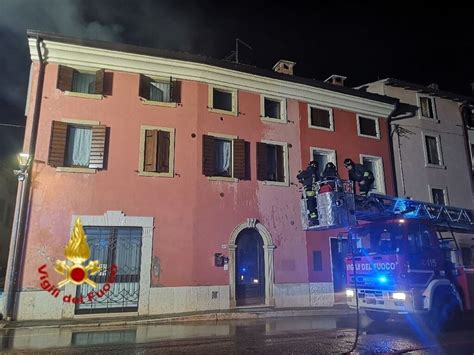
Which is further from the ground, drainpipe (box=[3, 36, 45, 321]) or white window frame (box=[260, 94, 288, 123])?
white window frame (box=[260, 94, 288, 123])

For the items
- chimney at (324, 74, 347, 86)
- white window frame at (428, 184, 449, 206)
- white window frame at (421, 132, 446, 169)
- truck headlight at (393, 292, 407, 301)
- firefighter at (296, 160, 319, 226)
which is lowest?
truck headlight at (393, 292, 407, 301)

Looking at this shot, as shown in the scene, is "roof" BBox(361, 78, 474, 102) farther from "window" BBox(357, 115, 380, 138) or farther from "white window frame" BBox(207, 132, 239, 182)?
"white window frame" BBox(207, 132, 239, 182)

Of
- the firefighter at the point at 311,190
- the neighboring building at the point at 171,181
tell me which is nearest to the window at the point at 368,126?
the neighboring building at the point at 171,181

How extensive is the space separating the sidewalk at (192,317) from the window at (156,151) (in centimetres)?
517

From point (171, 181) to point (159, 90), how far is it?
3.96m

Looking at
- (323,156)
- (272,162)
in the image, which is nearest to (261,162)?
(272,162)

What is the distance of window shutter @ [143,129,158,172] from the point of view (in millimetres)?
14367

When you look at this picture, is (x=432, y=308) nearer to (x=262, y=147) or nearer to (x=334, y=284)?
(x=334, y=284)

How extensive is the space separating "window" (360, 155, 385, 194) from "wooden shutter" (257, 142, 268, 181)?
17.5 ft

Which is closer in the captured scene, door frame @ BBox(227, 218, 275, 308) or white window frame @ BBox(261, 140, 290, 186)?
door frame @ BBox(227, 218, 275, 308)

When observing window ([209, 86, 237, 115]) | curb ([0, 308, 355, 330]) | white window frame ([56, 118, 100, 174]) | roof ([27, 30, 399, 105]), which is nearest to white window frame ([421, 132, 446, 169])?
roof ([27, 30, 399, 105])

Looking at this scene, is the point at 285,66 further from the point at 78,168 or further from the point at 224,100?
the point at 78,168

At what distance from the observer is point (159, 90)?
1549cm

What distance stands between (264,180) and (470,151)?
542 inches
